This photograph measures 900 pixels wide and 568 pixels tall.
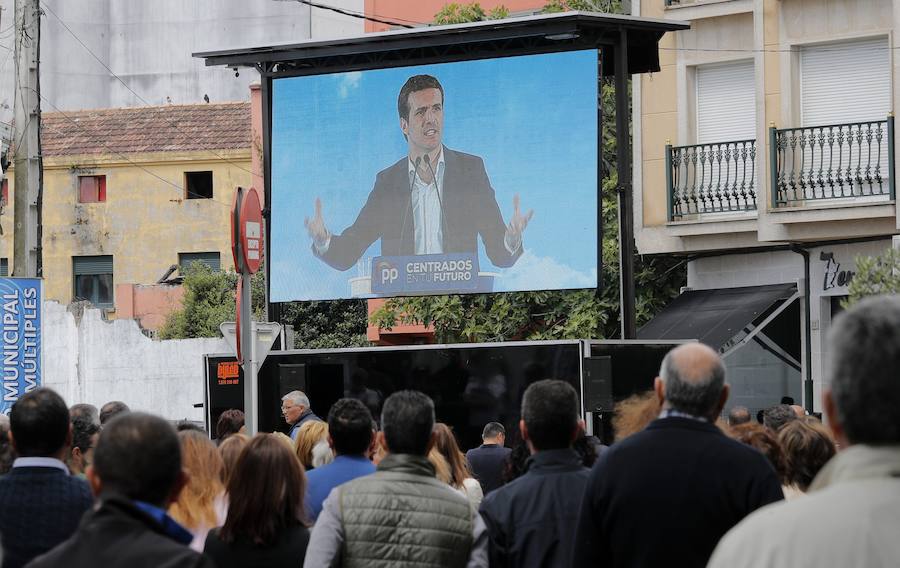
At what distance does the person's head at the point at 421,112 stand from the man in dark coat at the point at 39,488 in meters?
14.5

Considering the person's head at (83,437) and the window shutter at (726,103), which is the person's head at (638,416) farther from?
the window shutter at (726,103)

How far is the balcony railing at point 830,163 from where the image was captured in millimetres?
21453

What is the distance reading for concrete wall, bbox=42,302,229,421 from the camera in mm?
33344

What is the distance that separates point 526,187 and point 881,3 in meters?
5.97

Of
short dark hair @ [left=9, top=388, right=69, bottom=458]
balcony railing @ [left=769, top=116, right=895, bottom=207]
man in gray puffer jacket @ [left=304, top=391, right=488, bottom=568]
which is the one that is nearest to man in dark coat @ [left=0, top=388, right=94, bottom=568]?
short dark hair @ [left=9, top=388, right=69, bottom=458]

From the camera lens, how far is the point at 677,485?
5.17 metres

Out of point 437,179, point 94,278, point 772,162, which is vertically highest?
point 772,162

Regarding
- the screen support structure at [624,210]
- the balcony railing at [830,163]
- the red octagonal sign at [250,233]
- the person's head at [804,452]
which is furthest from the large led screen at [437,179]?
the person's head at [804,452]

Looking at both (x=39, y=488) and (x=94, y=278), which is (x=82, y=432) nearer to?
(x=39, y=488)

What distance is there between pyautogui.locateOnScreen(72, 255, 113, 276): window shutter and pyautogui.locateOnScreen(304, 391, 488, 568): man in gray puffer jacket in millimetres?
42712

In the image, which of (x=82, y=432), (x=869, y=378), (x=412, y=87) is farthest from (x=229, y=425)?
(x=869, y=378)

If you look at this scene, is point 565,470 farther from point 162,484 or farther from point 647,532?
point 162,484

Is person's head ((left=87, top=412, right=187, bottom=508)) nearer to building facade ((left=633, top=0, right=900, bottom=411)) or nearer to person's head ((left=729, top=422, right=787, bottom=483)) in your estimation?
person's head ((left=729, top=422, right=787, bottom=483))

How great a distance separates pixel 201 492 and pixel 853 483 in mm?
4500
